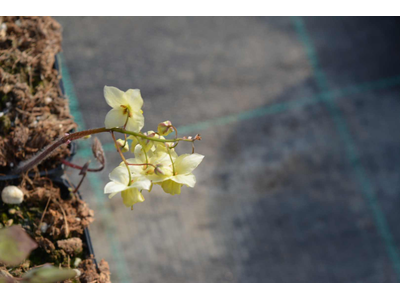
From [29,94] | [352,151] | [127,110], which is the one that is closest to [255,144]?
[352,151]

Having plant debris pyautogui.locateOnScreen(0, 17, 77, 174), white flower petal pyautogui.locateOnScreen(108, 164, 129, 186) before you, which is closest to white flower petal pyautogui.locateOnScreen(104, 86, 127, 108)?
white flower petal pyautogui.locateOnScreen(108, 164, 129, 186)

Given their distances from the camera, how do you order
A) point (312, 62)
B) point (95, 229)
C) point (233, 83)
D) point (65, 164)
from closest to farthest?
point (65, 164) < point (95, 229) < point (233, 83) < point (312, 62)

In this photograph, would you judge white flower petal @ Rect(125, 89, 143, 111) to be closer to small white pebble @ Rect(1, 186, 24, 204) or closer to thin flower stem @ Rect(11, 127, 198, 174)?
thin flower stem @ Rect(11, 127, 198, 174)

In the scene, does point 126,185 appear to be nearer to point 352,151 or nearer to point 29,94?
point 29,94

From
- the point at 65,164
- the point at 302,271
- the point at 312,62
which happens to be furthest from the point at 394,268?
the point at 65,164

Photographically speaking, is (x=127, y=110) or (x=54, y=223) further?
(x=54, y=223)

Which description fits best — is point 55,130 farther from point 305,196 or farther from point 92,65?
point 305,196
